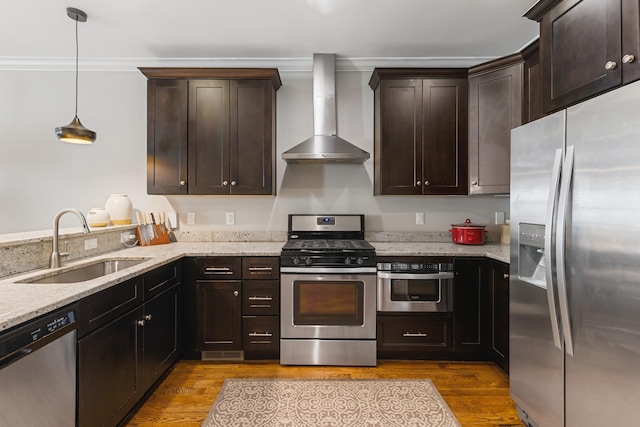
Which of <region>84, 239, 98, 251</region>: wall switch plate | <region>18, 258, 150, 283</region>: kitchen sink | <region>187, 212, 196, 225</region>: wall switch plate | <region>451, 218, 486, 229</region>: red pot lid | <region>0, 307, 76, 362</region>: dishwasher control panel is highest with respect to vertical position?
<region>187, 212, 196, 225</region>: wall switch plate

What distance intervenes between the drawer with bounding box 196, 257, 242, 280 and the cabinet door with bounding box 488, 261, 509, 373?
6.60 feet

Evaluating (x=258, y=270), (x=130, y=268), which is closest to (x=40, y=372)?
(x=130, y=268)

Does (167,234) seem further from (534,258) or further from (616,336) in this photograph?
(616,336)

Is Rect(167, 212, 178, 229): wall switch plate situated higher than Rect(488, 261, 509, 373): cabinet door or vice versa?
Rect(167, 212, 178, 229): wall switch plate

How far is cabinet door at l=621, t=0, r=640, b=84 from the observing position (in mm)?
1396

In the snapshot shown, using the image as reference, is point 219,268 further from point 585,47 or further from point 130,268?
point 585,47

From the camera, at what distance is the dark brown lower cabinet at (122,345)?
1.59 m

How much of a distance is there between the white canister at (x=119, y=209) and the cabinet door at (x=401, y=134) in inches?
93.0

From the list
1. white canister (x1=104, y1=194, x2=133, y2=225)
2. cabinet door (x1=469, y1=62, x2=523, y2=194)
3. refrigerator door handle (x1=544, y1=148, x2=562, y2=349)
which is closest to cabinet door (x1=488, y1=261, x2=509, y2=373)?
cabinet door (x1=469, y1=62, x2=523, y2=194)

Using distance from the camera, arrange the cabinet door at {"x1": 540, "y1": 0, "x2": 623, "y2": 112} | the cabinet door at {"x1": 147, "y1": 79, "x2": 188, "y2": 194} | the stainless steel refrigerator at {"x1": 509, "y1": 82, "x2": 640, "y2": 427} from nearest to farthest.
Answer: the stainless steel refrigerator at {"x1": 509, "y1": 82, "x2": 640, "y2": 427} → the cabinet door at {"x1": 540, "y1": 0, "x2": 623, "y2": 112} → the cabinet door at {"x1": 147, "y1": 79, "x2": 188, "y2": 194}

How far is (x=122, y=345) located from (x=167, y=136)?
1845 millimetres

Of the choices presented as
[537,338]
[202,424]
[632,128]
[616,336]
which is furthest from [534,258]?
[202,424]

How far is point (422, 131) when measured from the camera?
119 inches

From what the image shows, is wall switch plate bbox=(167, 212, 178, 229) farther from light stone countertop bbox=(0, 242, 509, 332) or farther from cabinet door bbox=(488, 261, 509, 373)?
cabinet door bbox=(488, 261, 509, 373)
